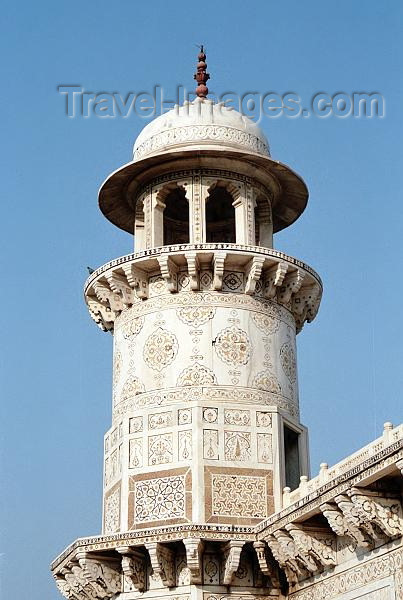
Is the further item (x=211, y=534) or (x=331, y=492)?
(x=211, y=534)

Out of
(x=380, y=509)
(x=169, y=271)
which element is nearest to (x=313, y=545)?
(x=380, y=509)

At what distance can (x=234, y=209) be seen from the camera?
22234 millimetres

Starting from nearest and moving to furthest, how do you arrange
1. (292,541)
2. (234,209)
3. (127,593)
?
(292,541) < (127,593) < (234,209)

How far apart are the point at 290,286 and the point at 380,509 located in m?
6.30

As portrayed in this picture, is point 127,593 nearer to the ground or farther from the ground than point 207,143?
nearer to the ground

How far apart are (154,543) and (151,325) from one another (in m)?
4.02

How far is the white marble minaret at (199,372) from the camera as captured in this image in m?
17.8

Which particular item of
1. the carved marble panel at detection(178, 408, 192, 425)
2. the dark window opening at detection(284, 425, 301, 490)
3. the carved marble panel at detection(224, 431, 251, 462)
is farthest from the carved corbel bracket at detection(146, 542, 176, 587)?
the dark window opening at detection(284, 425, 301, 490)

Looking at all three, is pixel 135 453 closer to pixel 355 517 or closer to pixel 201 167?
pixel 355 517

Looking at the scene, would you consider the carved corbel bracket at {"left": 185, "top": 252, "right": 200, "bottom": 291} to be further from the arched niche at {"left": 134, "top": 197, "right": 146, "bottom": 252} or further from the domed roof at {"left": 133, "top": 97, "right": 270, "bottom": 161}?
the domed roof at {"left": 133, "top": 97, "right": 270, "bottom": 161}

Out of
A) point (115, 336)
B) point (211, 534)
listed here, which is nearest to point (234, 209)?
point (115, 336)

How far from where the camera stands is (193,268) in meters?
19.4

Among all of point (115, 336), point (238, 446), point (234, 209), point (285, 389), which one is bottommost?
point (238, 446)

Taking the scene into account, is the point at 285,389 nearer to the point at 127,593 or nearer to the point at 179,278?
the point at 179,278
